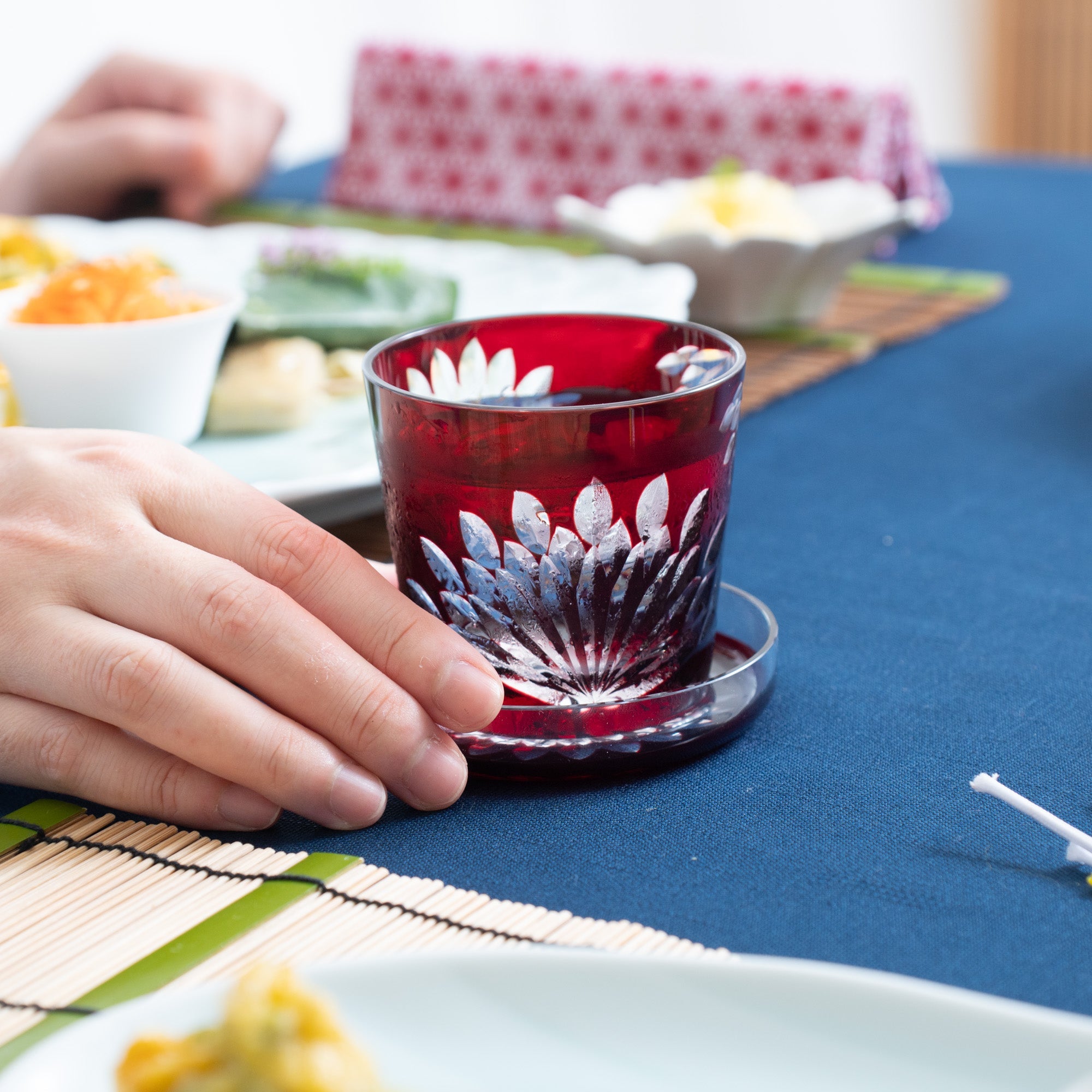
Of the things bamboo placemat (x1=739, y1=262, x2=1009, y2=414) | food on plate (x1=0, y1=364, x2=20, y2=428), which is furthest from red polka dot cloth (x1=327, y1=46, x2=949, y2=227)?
food on plate (x1=0, y1=364, x2=20, y2=428)

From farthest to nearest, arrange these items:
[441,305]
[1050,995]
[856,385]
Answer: [856,385]
[441,305]
[1050,995]

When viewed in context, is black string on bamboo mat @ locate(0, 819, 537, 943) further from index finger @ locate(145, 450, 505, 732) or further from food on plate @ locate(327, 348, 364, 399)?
food on plate @ locate(327, 348, 364, 399)

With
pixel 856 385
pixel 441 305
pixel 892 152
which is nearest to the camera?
pixel 441 305

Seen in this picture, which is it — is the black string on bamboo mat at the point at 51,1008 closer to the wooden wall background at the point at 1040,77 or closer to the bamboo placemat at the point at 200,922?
the bamboo placemat at the point at 200,922

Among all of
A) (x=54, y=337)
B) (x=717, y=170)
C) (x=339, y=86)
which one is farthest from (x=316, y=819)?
(x=339, y=86)

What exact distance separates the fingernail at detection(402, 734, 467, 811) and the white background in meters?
2.22

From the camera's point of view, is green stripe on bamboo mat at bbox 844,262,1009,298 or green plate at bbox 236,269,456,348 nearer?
green plate at bbox 236,269,456,348

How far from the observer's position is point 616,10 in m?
3.86

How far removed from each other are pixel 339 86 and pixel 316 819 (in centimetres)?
338

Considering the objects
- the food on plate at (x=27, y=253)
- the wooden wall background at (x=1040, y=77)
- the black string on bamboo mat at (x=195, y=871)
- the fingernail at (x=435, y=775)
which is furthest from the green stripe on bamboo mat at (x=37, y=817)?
the wooden wall background at (x=1040, y=77)

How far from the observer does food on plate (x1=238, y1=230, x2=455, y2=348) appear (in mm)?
710

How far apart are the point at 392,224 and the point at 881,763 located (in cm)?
102

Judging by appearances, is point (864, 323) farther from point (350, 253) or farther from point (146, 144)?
point (146, 144)

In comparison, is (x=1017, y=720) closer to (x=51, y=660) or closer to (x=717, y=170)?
(x=51, y=660)
